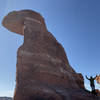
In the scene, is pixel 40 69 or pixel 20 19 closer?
pixel 40 69

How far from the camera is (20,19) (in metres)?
27.3

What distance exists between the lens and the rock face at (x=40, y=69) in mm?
15531

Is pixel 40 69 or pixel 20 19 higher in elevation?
pixel 20 19

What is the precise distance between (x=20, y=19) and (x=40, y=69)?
13.5 metres

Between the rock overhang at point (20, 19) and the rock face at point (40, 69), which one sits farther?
the rock overhang at point (20, 19)

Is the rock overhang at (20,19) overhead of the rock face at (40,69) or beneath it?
overhead

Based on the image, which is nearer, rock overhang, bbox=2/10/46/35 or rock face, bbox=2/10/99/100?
rock face, bbox=2/10/99/100

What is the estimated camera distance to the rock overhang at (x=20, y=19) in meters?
26.6

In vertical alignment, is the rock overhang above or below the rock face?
above

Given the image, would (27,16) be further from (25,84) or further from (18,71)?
(25,84)

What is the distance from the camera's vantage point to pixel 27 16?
2666cm

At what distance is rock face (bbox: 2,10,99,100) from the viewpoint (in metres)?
15.5

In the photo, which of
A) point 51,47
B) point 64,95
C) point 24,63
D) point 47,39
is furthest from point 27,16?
point 64,95

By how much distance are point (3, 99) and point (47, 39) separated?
80971mm
